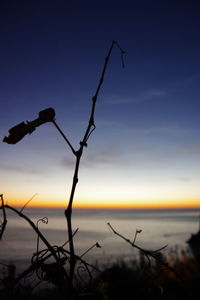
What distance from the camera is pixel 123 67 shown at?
101cm

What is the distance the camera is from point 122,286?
6680mm

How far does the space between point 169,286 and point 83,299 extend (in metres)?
11.4

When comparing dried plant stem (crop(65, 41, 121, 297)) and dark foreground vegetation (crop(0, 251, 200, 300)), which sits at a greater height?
dried plant stem (crop(65, 41, 121, 297))

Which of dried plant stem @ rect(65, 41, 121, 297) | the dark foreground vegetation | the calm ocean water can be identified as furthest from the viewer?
the calm ocean water

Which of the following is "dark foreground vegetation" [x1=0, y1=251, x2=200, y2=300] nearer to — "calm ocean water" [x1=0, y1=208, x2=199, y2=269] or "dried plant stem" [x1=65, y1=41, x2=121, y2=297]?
"dried plant stem" [x1=65, y1=41, x2=121, y2=297]

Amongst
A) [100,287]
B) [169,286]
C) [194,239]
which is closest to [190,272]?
[169,286]

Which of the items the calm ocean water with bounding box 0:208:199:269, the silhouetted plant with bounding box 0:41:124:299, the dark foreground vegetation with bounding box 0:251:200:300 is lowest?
the calm ocean water with bounding box 0:208:199:269

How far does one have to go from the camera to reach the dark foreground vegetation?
3.26 ft

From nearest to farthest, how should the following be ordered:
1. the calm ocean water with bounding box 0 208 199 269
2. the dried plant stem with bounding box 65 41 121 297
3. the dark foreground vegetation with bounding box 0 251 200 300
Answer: the dried plant stem with bounding box 65 41 121 297 < the dark foreground vegetation with bounding box 0 251 200 300 < the calm ocean water with bounding box 0 208 199 269

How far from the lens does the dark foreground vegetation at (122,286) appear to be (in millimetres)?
993

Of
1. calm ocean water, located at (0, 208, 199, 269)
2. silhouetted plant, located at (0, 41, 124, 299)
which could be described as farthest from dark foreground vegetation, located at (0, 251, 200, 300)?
calm ocean water, located at (0, 208, 199, 269)

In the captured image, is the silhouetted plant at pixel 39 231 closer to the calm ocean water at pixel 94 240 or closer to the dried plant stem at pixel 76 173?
the dried plant stem at pixel 76 173

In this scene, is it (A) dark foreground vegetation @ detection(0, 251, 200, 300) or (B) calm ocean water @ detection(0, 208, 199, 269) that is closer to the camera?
(A) dark foreground vegetation @ detection(0, 251, 200, 300)

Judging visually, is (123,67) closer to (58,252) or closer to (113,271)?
(58,252)
